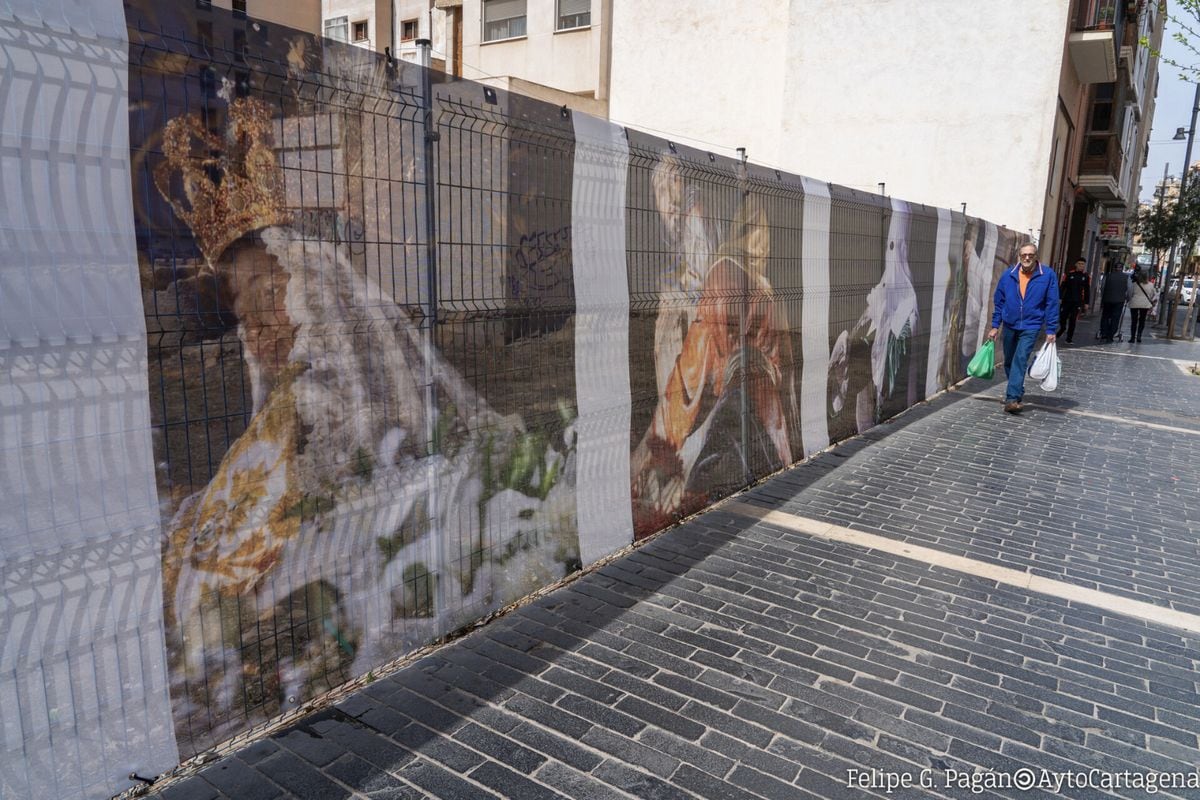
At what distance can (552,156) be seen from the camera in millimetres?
4180

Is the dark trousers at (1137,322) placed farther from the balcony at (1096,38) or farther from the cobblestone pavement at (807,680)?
the cobblestone pavement at (807,680)

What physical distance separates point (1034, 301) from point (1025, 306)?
11 centimetres

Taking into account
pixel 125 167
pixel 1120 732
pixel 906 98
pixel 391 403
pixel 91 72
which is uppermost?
pixel 906 98

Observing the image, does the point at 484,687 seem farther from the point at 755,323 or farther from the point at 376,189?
the point at 755,323

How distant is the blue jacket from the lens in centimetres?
986

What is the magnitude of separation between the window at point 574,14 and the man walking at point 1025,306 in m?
18.8

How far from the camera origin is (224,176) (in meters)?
2.73

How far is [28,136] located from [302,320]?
3.25ft

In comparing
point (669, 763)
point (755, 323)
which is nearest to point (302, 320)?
point (669, 763)

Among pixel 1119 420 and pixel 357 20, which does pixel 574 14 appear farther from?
pixel 1119 420

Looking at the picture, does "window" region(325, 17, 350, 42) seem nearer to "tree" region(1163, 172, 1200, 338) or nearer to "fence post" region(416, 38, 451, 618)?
"tree" region(1163, 172, 1200, 338)

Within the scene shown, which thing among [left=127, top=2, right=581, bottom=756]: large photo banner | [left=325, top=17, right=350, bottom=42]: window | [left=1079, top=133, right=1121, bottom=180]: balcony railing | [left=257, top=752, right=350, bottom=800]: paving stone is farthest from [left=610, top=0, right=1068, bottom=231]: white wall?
[left=257, top=752, right=350, bottom=800]: paving stone

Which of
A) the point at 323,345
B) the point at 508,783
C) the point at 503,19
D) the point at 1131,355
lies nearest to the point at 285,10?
the point at 503,19

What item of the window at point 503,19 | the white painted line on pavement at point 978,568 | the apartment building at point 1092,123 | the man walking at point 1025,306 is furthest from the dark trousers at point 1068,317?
the window at point 503,19
